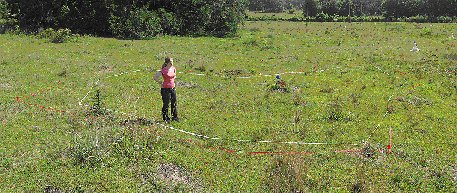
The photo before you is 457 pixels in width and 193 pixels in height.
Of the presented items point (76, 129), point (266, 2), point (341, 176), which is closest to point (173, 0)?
point (76, 129)

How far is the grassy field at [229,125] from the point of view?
9.25 meters

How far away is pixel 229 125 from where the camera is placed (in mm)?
13133

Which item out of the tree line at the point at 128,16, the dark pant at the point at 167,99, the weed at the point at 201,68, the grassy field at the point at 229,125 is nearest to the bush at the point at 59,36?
the tree line at the point at 128,16

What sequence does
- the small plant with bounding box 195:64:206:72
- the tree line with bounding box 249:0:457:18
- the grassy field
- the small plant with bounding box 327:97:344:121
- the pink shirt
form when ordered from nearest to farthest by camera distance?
the grassy field < the pink shirt < the small plant with bounding box 327:97:344:121 < the small plant with bounding box 195:64:206:72 < the tree line with bounding box 249:0:457:18

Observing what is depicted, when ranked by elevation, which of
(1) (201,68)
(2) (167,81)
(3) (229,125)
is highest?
(2) (167,81)

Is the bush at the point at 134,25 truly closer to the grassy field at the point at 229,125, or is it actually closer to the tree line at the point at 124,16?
the tree line at the point at 124,16

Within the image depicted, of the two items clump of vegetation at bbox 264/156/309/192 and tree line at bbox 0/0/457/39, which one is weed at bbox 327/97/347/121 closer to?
clump of vegetation at bbox 264/156/309/192

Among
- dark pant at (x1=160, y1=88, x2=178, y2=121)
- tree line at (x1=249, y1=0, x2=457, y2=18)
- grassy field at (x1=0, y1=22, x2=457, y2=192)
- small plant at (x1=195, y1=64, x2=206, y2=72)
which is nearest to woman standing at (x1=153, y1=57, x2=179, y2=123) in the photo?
dark pant at (x1=160, y1=88, x2=178, y2=121)

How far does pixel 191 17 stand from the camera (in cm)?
4003

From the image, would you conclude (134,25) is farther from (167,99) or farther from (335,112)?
(335,112)

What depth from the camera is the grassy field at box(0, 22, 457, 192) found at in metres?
9.25

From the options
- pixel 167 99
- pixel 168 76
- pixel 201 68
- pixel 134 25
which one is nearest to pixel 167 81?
pixel 168 76

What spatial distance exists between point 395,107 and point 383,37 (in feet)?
85.4

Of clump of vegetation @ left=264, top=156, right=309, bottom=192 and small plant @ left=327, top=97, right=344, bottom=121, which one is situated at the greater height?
small plant @ left=327, top=97, right=344, bottom=121
